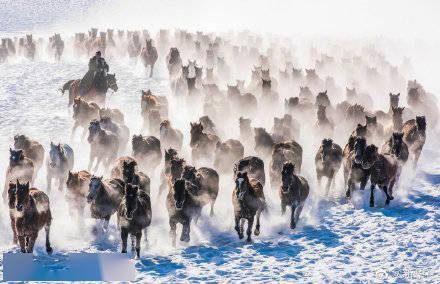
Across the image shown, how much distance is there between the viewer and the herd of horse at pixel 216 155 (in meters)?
11.8

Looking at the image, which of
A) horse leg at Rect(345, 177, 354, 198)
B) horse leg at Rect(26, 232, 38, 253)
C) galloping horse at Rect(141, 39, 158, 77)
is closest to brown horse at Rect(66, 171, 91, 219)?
horse leg at Rect(26, 232, 38, 253)

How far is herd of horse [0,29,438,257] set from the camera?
11773mm

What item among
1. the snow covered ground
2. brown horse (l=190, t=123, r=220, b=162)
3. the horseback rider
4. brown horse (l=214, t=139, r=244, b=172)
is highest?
the horseback rider

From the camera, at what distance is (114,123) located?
1773cm

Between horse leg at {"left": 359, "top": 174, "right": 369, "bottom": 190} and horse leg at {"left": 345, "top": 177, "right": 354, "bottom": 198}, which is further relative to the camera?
horse leg at {"left": 345, "top": 177, "right": 354, "bottom": 198}

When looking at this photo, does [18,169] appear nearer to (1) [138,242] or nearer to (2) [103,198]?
(2) [103,198]

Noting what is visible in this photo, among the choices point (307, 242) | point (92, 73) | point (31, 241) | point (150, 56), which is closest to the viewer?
point (31, 241)

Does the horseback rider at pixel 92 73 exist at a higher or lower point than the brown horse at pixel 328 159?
higher

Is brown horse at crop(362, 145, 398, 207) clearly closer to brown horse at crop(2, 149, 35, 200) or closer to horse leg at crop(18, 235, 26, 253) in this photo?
horse leg at crop(18, 235, 26, 253)

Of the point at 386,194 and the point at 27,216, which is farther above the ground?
the point at 27,216

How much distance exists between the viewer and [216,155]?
1552 cm

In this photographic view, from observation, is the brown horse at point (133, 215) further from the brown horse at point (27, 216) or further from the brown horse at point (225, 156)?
the brown horse at point (225, 156)

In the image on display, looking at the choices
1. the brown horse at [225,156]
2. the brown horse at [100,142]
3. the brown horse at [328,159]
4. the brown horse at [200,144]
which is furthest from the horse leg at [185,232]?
the brown horse at [100,142]

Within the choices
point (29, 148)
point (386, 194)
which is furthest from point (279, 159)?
point (29, 148)
